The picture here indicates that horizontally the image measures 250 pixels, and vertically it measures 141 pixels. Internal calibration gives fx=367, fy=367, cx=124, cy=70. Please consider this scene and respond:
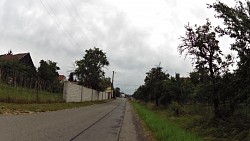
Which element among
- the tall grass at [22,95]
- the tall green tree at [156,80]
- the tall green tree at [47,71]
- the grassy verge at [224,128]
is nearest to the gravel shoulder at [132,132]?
the grassy verge at [224,128]

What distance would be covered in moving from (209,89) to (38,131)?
38.8ft

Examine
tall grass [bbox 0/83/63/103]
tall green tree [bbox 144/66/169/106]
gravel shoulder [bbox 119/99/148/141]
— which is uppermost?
tall green tree [bbox 144/66/169/106]

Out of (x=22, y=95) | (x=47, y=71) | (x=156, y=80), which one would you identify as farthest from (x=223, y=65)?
(x=47, y=71)

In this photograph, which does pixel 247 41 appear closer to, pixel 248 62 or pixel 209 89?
pixel 248 62

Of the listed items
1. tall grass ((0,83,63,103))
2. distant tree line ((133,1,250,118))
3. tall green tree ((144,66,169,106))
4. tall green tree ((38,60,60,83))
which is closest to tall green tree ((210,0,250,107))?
distant tree line ((133,1,250,118))

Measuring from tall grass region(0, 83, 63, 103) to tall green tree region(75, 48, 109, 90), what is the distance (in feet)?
122

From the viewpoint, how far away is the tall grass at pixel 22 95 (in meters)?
25.9

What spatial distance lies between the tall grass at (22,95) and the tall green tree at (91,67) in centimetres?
3719

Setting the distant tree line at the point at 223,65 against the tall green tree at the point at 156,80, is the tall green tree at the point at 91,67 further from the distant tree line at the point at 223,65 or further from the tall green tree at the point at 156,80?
the distant tree line at the point at 223,65

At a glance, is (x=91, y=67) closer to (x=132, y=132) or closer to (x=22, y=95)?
(x=22, y=95)

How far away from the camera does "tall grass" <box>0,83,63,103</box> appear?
25.9 m

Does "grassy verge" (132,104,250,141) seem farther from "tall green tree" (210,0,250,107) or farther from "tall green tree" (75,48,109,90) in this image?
"tall green tree" (75,48,109,90)

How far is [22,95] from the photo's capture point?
28.6 m

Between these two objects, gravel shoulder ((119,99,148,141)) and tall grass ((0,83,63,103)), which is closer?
gravel shoulder ((119,99,148,141))
